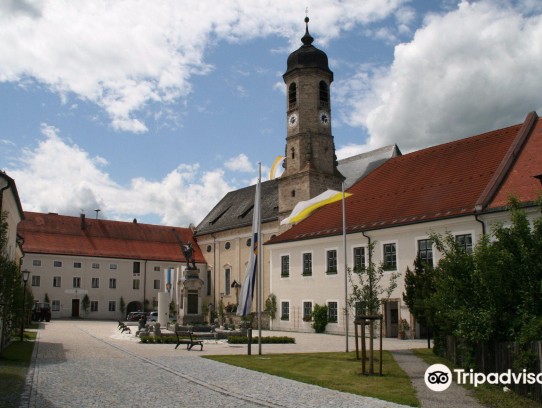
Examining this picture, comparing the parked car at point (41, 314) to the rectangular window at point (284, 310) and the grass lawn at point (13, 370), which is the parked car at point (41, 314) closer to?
the rectangular window at point (284, 310)

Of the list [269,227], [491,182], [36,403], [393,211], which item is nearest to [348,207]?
[393,211]

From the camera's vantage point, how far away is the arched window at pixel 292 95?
49.8m

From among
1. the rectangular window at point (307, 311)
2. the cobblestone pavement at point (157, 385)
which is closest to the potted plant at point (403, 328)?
the rectangular window at point (307, 311)

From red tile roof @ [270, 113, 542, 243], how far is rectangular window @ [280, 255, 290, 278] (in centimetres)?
134

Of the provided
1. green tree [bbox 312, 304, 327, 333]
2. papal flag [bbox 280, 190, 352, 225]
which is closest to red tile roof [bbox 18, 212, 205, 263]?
papal flag [bbox 280, 190, 352, 225]

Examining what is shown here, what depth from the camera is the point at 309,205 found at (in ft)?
127

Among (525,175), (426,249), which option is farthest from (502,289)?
(426,249)

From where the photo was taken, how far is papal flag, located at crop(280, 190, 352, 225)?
3519cm

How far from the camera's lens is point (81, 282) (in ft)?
200

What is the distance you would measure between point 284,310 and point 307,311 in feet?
9.43

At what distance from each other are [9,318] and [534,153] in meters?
25.1

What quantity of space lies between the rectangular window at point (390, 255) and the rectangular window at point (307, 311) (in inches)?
293

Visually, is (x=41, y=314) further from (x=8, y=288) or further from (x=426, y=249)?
(x=426, y=249)

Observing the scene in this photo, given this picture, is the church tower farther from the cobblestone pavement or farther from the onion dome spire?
the cobblestone pavement
